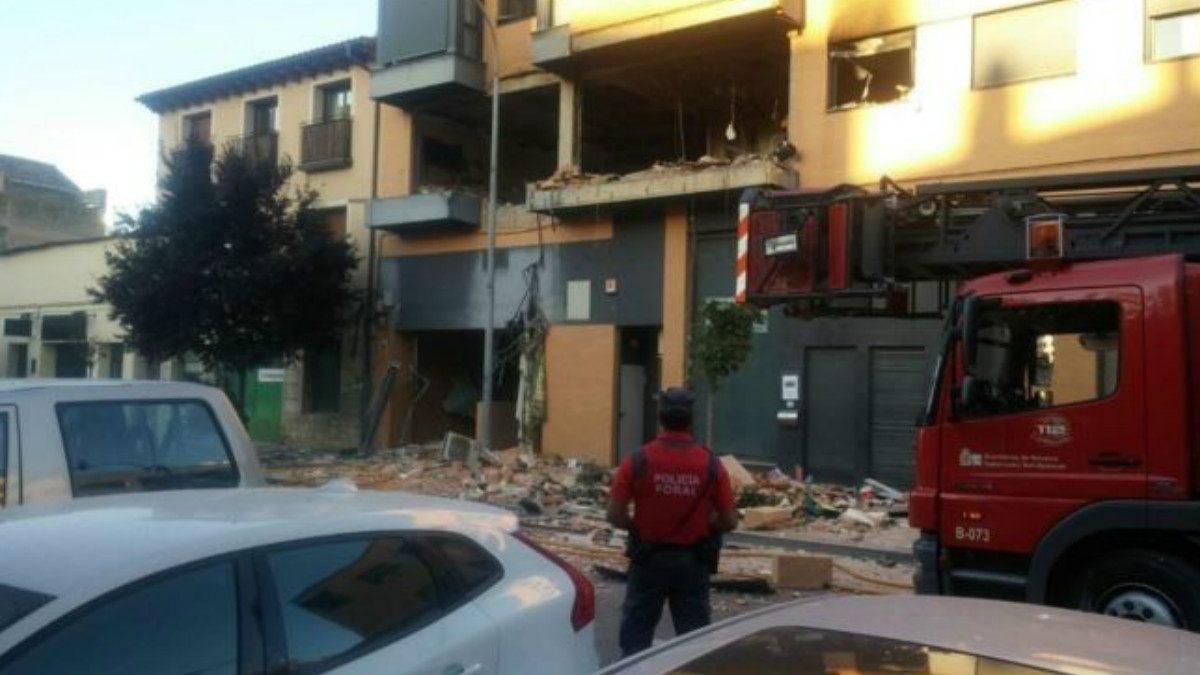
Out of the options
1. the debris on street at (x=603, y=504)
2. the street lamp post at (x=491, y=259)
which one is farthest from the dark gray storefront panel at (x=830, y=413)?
the street lamp post at (x=491, y=259)

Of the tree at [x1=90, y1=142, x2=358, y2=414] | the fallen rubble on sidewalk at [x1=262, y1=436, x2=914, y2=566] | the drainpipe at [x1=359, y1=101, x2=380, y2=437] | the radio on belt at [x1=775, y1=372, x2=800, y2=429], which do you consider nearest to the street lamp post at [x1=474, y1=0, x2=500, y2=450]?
the fallen rubble on sidewalk at [x1=262, y1=436, x2=914, y2=566]

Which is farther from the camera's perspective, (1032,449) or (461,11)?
(461,11)

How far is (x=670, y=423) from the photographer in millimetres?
5500

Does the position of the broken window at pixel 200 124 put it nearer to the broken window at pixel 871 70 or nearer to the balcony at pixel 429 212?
the balcony at pixel 429 212

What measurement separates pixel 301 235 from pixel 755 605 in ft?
58.7

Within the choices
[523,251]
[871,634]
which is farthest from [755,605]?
[523,251]

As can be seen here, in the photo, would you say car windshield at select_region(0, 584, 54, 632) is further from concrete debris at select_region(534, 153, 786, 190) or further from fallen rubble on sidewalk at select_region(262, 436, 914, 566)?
concrete debris at select_region(534, 153, 786, 190)

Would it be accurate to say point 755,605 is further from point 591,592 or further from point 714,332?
point 714,332

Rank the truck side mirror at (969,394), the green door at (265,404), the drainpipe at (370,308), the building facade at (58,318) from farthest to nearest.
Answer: the building facade at (58,318)
the green door at (265,404)
the drainpipe at (370,308)
the truck side mirror at (969,394)

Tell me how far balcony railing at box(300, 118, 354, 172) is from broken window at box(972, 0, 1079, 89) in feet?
50.0

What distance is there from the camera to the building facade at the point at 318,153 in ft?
82.8

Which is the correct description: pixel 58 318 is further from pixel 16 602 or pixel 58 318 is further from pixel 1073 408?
pixel 16 602

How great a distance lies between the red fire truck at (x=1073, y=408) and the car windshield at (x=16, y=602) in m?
5.48

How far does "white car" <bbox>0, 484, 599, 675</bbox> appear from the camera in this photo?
276 cm
